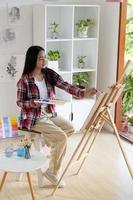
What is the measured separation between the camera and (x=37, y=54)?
3.62 metres

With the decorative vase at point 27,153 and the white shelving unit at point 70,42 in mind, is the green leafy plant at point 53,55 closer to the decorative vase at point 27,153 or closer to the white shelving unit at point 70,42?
the white shelving unit at point 70,42

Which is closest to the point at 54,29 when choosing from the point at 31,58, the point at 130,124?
the point at 31,58

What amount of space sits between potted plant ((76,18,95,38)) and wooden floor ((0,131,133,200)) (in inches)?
62.0

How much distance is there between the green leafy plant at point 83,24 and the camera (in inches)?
199

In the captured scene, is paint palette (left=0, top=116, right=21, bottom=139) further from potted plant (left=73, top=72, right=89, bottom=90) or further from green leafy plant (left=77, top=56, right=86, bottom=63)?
green leafy plant (left=77, top=56, right=86, bottom=63)

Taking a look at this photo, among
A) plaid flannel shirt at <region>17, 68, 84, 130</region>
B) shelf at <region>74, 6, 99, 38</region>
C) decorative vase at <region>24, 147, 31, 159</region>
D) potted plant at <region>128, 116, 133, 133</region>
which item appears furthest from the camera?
potted plant at <region>128, 116, 133, 133</region>

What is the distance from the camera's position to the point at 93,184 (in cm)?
368

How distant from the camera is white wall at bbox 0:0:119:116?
4.93m

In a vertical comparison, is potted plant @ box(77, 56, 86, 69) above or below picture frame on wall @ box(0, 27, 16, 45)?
below

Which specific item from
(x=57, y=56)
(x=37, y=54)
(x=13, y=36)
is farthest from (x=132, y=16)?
(x=37, y=54)

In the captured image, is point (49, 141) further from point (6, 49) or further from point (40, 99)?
point (6, 49)

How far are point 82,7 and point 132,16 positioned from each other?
0.69 m

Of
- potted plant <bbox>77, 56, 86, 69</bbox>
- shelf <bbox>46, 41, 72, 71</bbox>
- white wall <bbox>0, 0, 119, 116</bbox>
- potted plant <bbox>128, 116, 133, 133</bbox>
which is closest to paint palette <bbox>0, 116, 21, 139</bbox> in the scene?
white wall <bbox>0, 0, 119, 116</bbox>

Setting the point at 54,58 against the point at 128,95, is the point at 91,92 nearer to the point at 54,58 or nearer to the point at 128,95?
the point at 54,58
